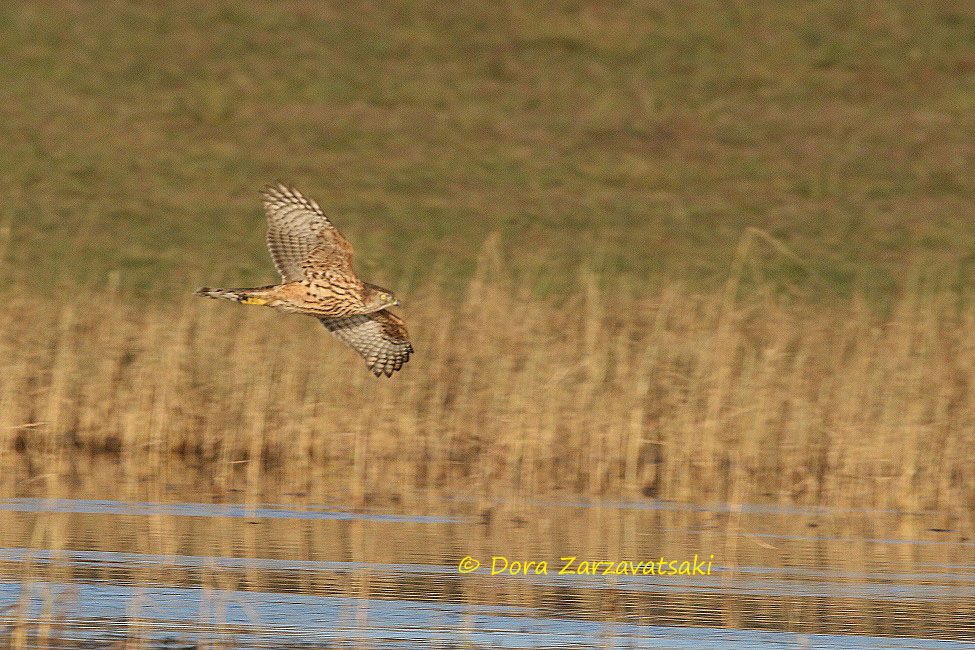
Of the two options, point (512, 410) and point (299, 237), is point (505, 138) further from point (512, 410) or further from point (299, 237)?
point (299, 237)

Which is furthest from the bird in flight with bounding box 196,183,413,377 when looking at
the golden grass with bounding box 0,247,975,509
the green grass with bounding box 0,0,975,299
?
the green grass with bounding box 0,0,975,299

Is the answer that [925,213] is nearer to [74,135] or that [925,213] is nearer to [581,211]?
[581,211]

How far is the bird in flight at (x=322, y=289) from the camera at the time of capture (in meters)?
11.8

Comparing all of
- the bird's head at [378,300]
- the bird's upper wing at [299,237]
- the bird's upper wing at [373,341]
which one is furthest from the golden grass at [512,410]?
the bird's head at [378,300]

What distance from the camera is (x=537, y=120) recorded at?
130 feet

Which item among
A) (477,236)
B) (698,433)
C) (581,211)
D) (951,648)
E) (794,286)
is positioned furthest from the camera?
(581,211)

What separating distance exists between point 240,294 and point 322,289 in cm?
94

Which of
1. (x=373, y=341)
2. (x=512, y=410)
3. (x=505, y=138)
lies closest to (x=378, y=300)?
(x=373, y=341)

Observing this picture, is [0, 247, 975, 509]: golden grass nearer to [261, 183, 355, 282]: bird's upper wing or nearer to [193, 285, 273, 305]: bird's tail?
[261, 183, 355, 282]: bird's upper wing

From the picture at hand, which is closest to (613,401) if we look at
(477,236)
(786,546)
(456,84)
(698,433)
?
(698,433)

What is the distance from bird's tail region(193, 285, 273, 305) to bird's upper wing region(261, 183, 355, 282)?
0.65 metres

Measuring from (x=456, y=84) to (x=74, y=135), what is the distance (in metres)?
7.88

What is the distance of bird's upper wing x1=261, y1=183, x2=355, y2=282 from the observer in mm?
12211

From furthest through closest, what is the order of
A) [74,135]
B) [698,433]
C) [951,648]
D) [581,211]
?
[74,135], [581,211], [698,433], [951,648]
